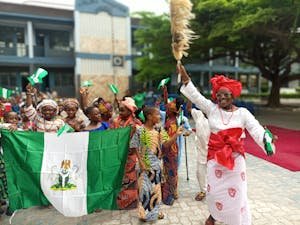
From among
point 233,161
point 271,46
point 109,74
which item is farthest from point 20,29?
point 233,161

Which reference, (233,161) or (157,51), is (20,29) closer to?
(157,51)

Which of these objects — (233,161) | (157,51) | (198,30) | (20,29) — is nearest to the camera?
(233,161)

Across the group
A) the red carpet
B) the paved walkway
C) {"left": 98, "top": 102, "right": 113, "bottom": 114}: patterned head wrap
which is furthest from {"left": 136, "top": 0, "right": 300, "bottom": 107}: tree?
{"left": 98, "top": 102, "right": 113, "bottom": 114}: patterned head wrap

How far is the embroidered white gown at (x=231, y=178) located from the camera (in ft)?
10.9

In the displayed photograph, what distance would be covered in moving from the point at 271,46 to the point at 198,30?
6.41m

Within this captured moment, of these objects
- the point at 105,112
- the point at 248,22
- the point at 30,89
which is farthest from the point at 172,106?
the point at 248,22

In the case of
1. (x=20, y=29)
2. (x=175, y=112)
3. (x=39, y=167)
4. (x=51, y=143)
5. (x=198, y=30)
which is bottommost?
(x=39, y=167)

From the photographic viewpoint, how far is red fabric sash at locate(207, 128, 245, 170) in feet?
10.7

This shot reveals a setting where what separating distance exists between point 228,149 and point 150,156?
0.97 metres

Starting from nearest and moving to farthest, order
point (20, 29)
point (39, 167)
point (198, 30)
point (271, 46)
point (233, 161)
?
1. point (233, 161)
2. point (39, 167)
3. point (198, 30)
4. point (271, 46)
5. point (20, 29)

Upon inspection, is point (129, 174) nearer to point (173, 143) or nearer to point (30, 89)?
point (173, 143)

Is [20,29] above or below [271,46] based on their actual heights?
above

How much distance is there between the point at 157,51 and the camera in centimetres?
1781

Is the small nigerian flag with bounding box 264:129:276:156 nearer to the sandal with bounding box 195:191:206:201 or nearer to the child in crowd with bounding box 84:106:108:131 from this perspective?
the sandal with bounding box 195:191:206:201
